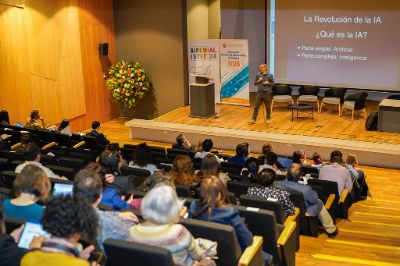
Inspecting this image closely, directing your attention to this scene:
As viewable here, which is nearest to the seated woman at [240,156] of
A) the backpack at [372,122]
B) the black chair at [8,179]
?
the black chair at [8,179]

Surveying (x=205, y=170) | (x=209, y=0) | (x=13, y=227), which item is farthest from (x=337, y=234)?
(x=209, y=0)

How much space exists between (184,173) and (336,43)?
7.87m

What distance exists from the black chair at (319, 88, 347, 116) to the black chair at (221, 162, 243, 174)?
5.20 metres

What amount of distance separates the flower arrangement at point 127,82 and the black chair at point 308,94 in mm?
3506

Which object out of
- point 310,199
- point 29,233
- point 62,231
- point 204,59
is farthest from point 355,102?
point 62,231

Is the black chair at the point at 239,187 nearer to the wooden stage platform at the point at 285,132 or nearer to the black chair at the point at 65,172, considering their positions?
the black chair at the point at 65,172

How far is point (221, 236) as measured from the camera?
12.1 ft

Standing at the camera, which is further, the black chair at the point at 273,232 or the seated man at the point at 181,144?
the seated man at the point at 181,144

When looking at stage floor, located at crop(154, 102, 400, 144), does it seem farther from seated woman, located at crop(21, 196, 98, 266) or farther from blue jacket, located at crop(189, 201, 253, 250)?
seated woman, located at crop(21, 196, 98, 266)

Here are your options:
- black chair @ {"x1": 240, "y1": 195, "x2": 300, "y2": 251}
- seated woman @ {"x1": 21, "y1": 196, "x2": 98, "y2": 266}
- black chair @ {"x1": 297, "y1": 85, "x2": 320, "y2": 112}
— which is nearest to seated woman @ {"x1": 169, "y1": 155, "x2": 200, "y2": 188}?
black chair @ {"x1": 240, "y1": 195, "x2": 300, "y2": 251}

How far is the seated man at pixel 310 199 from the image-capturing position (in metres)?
5.97

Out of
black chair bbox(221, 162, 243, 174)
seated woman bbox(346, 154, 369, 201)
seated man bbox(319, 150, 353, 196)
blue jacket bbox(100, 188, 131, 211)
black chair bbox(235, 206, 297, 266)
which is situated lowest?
seated woman bbox(346, 154, 369, 201)

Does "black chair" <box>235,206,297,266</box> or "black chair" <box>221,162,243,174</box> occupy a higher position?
"black chair" <box>235,206,297,266</box>

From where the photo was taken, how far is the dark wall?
12853mm
